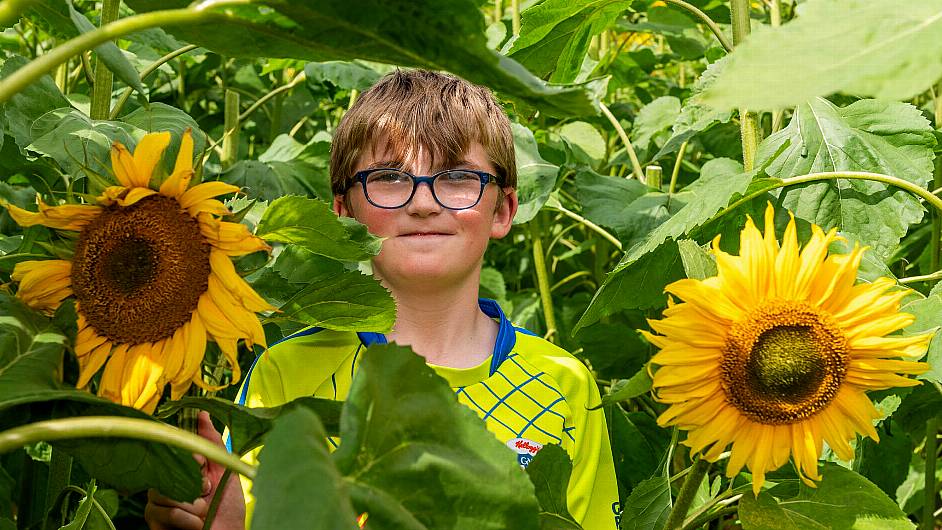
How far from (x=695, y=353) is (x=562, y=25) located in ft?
1.78

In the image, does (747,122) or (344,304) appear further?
(747,122)

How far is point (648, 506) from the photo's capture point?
917 millimetres

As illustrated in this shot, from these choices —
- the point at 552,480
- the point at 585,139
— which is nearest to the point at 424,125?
the point at 552,480

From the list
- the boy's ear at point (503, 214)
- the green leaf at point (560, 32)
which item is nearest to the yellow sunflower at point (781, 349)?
the green leaf at point (560, 32)

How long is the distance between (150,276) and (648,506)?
49 cm

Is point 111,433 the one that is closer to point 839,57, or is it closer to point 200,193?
point 200,193

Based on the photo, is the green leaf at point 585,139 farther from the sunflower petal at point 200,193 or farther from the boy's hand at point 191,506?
the sunflower petal at point 200,193

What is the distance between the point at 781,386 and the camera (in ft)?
2.33

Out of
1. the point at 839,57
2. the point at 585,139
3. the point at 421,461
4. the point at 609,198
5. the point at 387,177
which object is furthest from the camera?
the point at 585,139

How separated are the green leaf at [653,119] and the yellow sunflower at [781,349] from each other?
1.10 m

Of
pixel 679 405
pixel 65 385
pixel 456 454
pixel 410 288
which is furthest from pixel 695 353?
pixel 410 288

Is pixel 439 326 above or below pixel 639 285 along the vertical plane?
below

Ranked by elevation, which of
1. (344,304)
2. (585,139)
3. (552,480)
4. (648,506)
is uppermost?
(344,304)

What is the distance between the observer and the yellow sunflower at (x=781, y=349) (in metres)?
0.70
